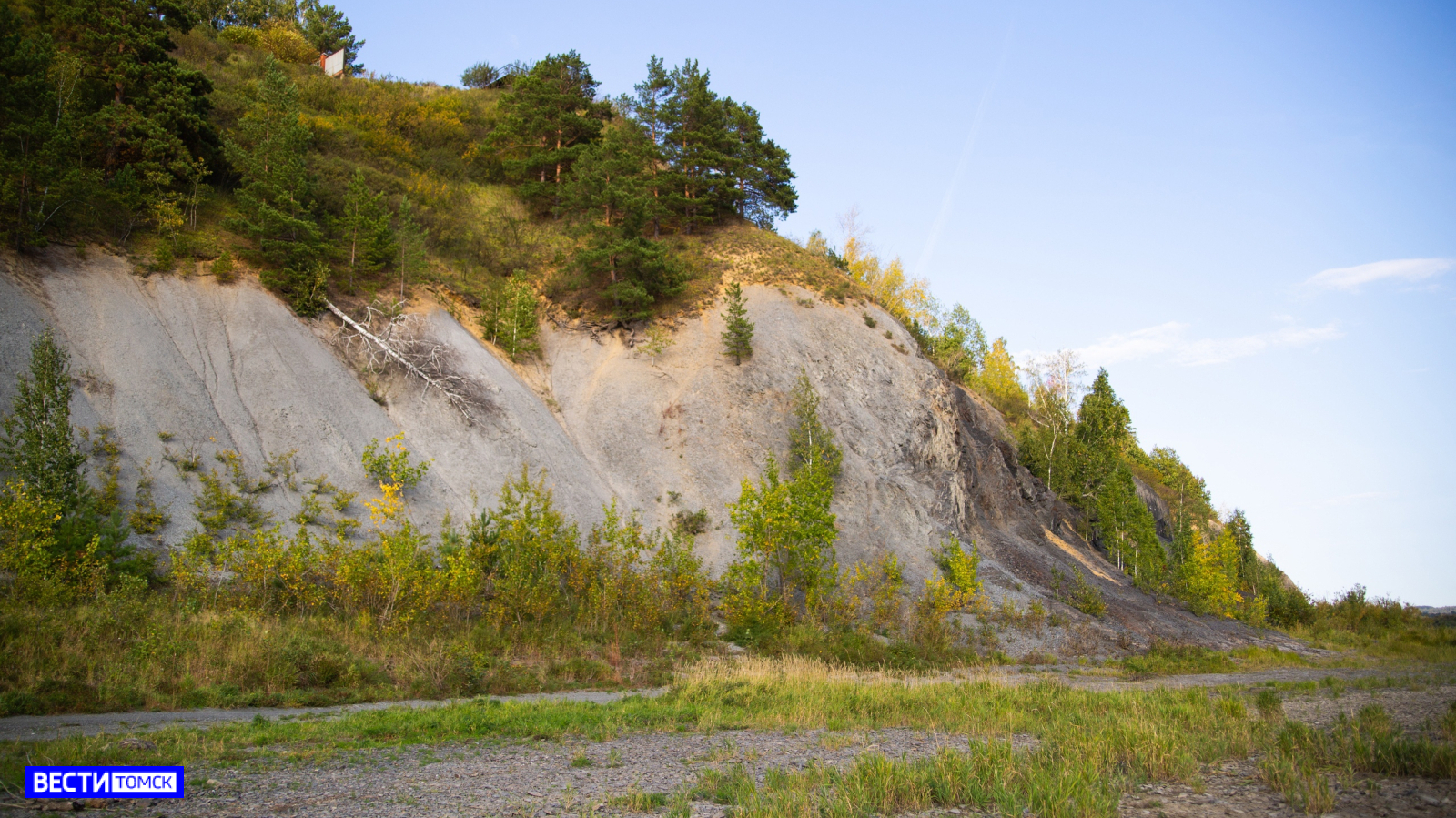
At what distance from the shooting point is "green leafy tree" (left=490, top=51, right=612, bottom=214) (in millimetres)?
45625

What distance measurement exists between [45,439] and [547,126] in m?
33.4

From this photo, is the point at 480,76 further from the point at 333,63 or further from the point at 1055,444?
the point at 1055,444

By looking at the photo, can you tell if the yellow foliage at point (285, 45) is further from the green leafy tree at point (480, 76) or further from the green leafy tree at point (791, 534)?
the green leafy tree at point (791, 534)

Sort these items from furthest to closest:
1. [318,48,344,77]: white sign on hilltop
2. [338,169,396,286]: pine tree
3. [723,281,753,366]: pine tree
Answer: [318,48,344,77]: white sign on hilltop < [723,281,753,366]: pine tree < [338,169,396,286]: pine tree

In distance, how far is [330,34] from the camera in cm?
6172

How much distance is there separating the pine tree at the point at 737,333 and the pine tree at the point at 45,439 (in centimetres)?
2561

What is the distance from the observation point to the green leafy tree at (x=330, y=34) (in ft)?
200

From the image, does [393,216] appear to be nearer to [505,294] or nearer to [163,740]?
[505,294]

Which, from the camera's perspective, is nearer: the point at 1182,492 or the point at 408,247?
the point at 408,247

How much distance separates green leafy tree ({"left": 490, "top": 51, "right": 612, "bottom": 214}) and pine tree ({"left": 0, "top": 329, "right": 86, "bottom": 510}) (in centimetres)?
2890

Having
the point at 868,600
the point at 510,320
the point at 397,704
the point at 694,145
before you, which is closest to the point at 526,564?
the point at 397,704

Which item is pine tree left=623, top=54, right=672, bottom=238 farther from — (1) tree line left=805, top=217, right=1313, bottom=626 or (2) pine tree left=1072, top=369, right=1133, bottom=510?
(2) pine tree left=1072, top=369, right=1133, bottom=510

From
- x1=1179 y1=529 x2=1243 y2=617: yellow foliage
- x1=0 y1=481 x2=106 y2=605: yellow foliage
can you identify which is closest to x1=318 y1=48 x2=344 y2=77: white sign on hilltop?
x1=0 y1=481 x2=106 y2=605: yellow foliage

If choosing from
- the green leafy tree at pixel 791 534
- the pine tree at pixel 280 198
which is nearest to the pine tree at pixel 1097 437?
the green leafy tree at pixel 791 534
